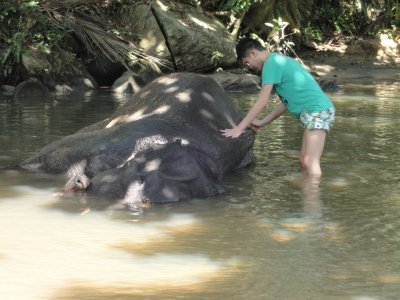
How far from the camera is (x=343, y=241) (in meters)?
4.21

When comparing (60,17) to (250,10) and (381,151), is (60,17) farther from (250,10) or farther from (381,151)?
(381,151)

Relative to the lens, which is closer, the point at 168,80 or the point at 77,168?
the point at 77,168

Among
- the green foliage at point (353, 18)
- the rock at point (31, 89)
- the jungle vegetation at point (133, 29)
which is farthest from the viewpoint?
the green foliage at point (353, 18)

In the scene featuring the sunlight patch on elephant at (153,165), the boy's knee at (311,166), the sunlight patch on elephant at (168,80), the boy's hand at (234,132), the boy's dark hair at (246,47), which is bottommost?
the boy's knee at (311,166)

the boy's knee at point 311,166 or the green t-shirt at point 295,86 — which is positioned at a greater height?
the green t-shirt at point 295,86

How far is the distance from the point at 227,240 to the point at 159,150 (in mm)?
1309

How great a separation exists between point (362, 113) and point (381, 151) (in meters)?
3.33

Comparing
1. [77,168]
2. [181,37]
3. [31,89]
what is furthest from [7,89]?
[77,168]

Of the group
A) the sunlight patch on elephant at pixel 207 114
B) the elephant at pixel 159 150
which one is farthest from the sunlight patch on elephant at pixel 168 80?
the sunlight patch on elephant at pixel 207 114

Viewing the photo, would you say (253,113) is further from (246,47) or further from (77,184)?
(77,184)

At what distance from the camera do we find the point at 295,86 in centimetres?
606

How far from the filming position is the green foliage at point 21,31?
12.8 metres

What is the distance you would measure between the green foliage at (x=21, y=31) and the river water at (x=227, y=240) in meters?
6.21

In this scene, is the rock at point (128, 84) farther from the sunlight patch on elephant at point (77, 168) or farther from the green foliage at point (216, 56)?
the sunlight patch on elephant at point (77, 168)
